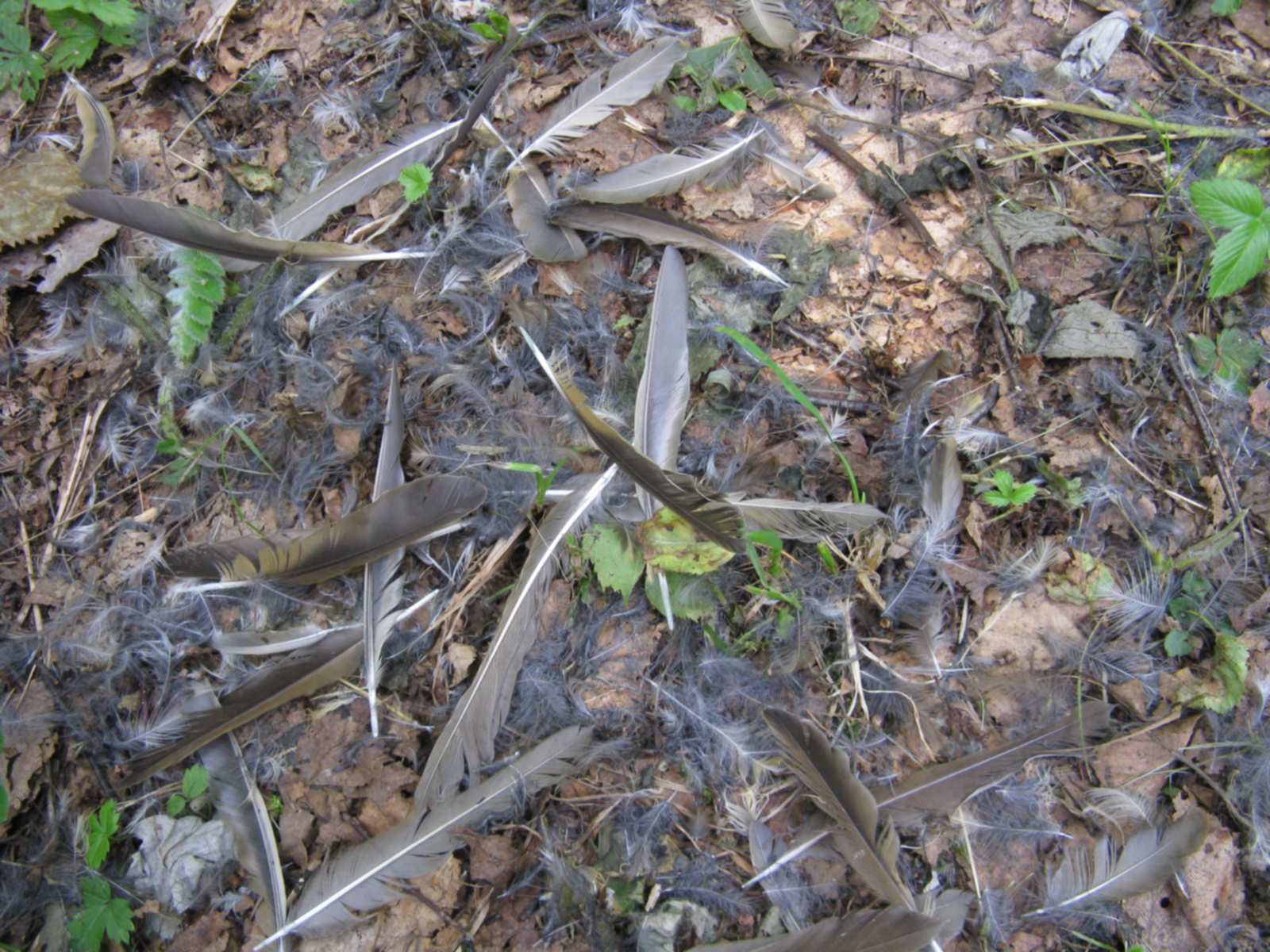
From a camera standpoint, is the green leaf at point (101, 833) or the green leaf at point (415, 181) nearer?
the green leaf at point (101, 833)

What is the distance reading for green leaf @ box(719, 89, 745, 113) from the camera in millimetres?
2373

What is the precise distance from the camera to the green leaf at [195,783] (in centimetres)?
201

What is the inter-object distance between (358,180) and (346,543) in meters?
1.13

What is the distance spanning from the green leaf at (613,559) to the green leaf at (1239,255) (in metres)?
1.70

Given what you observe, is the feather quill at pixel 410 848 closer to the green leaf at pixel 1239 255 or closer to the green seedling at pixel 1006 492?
the green seedling at pixel 1006 492

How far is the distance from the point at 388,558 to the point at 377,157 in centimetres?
125

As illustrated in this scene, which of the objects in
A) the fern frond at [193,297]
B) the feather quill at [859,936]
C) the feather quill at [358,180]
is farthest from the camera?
the feather quill at [358,180]

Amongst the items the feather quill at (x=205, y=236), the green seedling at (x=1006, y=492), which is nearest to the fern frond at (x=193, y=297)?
the feather quill at (x=205, y=236)

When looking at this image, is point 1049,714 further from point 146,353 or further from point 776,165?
point 146,353

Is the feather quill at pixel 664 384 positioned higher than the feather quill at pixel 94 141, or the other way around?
the feather quill at pixel 94 141

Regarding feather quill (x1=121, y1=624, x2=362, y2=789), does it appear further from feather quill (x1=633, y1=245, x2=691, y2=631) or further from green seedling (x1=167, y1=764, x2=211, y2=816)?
feather quill (x1=633, y1=245, x2=691, y2=631)

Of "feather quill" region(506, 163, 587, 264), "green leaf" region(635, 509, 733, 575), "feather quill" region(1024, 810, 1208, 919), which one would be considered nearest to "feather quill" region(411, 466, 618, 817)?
"green leaf" region(635, 509, 733, 575)

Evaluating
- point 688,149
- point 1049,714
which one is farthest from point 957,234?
point 1049,714

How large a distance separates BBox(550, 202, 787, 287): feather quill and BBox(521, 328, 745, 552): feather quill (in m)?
0.61
